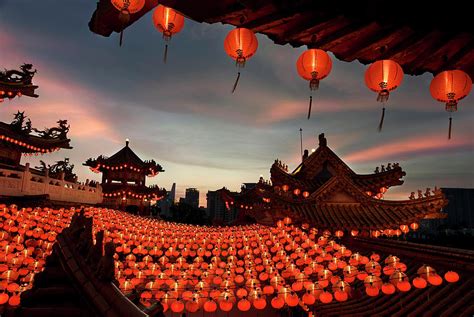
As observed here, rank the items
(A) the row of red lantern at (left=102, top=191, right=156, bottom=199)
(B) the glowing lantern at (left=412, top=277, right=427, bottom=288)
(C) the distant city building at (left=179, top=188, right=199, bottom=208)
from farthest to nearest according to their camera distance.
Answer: (C) the distant city building at (left=179, top=188, right=199, bottom=208), (A) the row of red lantern at (left=102, top=191, right=156, bottom=199), (B) the glowing lantern at (left=412, top=277, right=427, bottom=288)

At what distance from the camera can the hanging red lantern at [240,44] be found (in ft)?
11.8

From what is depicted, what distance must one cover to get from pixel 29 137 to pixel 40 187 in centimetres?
420

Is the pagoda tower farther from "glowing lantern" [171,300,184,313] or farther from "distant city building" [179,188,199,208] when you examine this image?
"distant city building" [179,188,199,208]

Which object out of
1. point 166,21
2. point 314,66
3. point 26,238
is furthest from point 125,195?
point 314,66

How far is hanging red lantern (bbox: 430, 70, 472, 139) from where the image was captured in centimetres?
394

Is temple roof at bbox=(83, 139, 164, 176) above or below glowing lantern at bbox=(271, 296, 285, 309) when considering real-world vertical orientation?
above

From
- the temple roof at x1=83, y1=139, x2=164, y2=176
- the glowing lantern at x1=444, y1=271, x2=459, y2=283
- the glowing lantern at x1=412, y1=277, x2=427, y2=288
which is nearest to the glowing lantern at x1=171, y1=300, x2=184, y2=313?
the glowing lantern at x1=412, y1=277, x2=427, y2=288

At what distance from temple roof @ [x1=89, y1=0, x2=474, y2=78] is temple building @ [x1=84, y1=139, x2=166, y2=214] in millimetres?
28330

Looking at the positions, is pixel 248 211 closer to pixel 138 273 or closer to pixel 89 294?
→ pixel 138 273

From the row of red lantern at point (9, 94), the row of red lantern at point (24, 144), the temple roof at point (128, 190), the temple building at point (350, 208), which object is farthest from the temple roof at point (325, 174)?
the temple roof at point (128, 190)

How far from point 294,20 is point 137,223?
11.5 metres

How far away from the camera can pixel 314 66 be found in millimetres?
3984

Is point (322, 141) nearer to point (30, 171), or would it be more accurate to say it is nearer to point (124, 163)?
point (30, 171)

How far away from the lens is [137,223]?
41.2 ft
